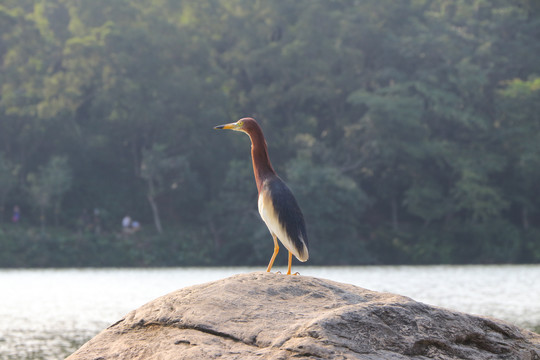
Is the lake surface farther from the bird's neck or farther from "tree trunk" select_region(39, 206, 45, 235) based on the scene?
the bird's neck

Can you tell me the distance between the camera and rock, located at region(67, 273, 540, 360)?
5.36 m

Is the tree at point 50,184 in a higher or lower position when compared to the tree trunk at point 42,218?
higher

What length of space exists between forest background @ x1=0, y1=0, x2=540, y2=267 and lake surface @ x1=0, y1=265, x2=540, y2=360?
4.64 metres

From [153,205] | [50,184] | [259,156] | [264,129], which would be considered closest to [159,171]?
[153,205]

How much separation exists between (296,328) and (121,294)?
21021 millimetres

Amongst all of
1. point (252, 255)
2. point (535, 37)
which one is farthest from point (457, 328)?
point (535, 37)

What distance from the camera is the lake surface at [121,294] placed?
17.2 metres

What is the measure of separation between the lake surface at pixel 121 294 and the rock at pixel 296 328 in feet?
27.7

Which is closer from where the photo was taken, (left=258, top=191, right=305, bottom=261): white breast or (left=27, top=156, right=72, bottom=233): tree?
(left=258, top=191, right=305, bottom=261): white breast

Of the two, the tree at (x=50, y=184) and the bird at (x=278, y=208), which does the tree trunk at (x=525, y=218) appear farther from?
the bird at (x=278, y=208)

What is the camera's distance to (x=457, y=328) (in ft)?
19.4

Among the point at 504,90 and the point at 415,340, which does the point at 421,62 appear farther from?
the point at 415,340

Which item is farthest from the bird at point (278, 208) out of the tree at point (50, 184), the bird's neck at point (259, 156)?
the tree at point (50, 184)

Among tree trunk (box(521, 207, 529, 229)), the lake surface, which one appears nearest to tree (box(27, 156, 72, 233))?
the lake surface
